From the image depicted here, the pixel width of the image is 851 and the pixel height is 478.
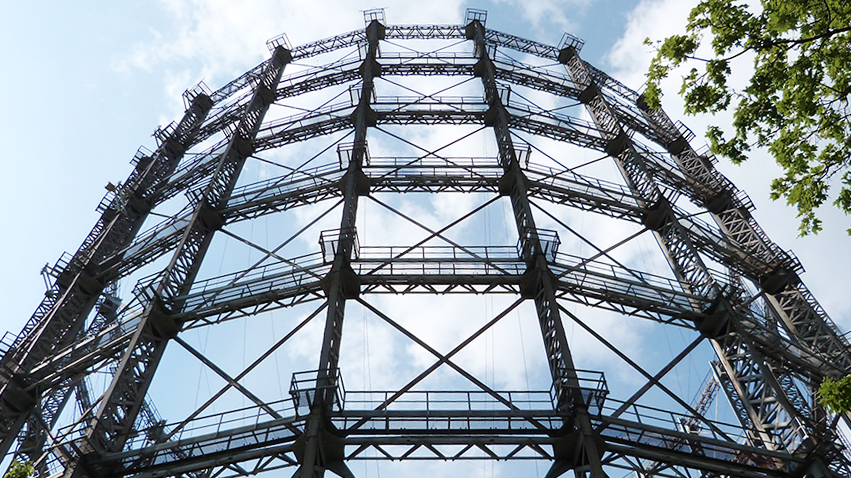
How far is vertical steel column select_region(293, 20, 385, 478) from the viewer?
38.2ft

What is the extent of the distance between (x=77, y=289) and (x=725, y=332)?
64.3ft

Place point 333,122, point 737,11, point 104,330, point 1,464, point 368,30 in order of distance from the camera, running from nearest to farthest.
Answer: point 737,11, point 1,464, point 104,330, point 333,122, point 368,30

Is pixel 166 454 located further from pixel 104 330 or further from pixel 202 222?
pixel 202 222

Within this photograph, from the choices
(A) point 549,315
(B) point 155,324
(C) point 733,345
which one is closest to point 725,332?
(C) point 733,345

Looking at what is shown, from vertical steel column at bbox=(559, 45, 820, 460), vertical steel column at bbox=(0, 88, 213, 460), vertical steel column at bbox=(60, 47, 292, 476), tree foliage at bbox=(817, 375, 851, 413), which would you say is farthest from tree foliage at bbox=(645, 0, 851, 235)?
vertical steel column at bbox=(0, 88, 213, 460)

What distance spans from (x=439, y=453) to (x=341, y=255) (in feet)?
18.8

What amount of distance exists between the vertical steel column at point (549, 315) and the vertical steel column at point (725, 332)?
4.33m

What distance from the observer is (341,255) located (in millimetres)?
15820

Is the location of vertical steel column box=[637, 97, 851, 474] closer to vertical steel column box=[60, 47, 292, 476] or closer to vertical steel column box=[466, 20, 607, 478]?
vertical steel column box=[466, 20, 607, 478]

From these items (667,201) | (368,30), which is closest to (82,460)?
(667,201)

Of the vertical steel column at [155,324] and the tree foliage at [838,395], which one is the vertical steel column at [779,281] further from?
the vertical steel column at [155,324]

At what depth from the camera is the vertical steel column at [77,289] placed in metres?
16.9

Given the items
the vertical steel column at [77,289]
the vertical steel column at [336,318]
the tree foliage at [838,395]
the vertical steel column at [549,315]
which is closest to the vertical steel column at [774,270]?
the vertical steel column at [549,315]

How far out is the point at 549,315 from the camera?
1455 cm
